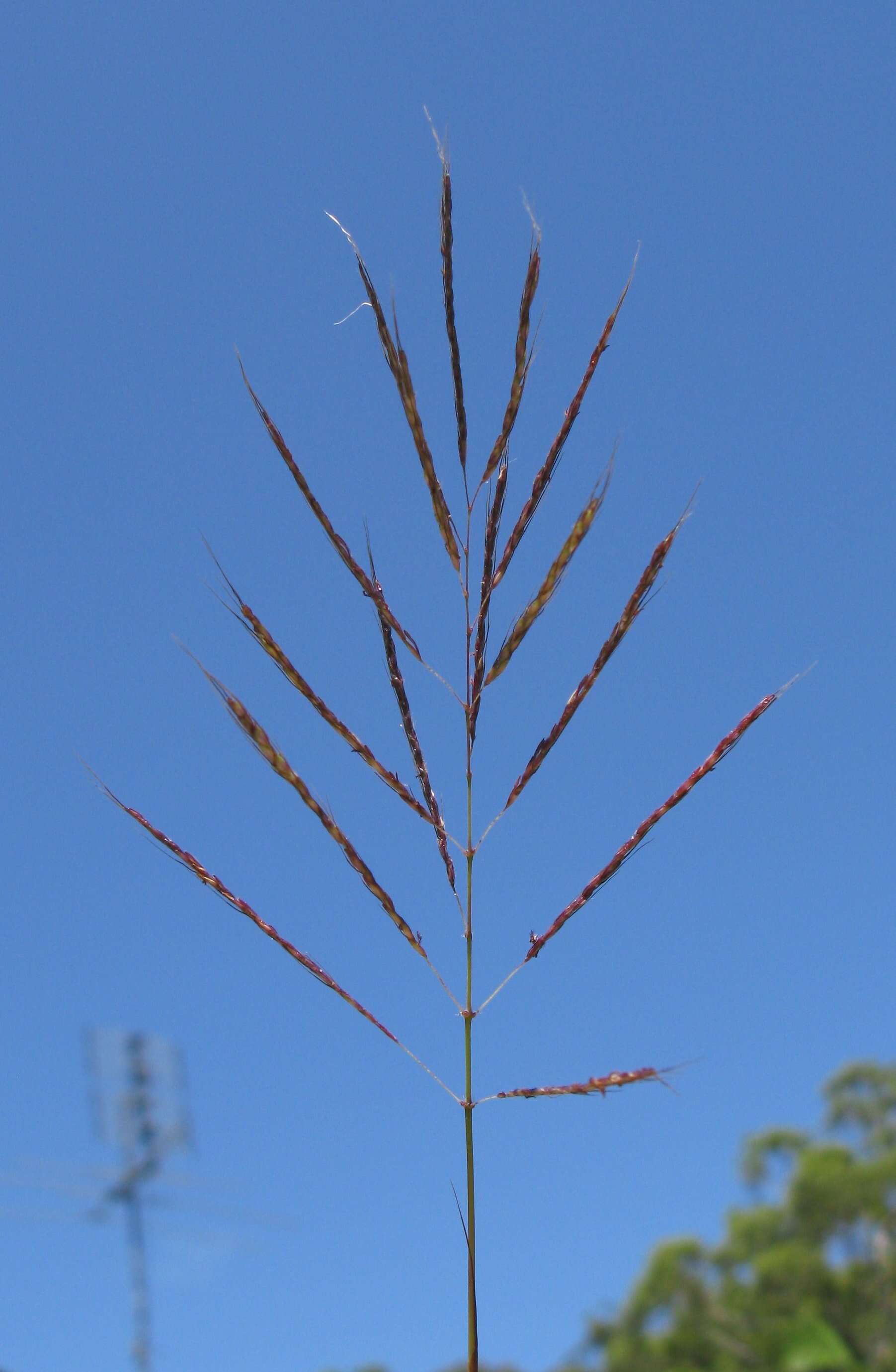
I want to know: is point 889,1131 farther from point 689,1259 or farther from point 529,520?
point 529,520

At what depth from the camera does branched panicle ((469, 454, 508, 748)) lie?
87 cm

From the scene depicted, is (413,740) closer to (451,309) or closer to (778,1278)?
(451,309)

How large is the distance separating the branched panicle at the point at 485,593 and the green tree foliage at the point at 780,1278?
51.8 feet

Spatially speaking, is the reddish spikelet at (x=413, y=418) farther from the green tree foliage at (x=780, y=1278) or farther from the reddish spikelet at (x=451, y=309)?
the green tree foliage at (x=780, y=1278)

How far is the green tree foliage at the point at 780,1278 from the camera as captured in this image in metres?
15.1

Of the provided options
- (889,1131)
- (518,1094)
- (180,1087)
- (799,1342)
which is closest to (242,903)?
(518,1094)

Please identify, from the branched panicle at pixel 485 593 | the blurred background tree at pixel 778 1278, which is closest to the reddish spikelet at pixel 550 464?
the branched panicle at pixel 485 593

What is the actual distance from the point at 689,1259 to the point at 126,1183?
9.40 meters

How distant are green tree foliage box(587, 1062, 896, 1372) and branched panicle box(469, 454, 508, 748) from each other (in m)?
15.8

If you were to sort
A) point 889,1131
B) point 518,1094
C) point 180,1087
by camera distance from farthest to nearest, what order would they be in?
point 889,1131
point 180,1087
point 518,1094

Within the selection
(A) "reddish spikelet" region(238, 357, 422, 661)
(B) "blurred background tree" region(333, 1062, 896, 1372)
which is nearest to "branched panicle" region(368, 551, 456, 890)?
(A) "reddish spikelet" region(238, 357, 422, 661)

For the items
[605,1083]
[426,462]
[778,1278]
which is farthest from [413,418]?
[778,1278]

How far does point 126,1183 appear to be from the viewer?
10.2m

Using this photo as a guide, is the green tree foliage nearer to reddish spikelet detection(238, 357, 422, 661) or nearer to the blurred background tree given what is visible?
the blurred background tree
